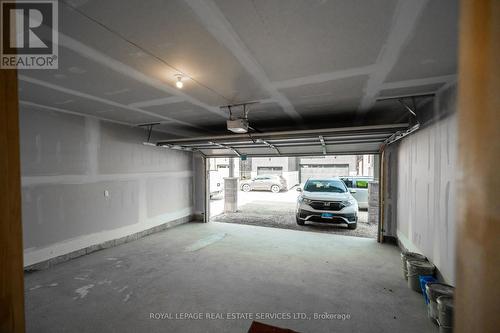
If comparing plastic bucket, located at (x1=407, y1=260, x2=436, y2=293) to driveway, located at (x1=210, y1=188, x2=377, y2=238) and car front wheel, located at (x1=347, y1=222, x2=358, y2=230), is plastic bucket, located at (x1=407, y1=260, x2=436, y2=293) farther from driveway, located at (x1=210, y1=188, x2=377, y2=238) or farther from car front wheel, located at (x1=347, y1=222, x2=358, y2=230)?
car front wheel, located at (x1=347, y1=222, x2=358, y2=230)

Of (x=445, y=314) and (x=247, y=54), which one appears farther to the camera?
(x=445, y=314)

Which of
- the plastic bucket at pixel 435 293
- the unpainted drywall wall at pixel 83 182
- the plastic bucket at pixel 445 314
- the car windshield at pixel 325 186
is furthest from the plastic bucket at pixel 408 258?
the unpainted drywall wall at pixel 83 182

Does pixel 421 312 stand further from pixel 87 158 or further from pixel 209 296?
pixel 87 158

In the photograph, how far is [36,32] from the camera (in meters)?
1.72

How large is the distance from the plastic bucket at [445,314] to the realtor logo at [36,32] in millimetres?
3880

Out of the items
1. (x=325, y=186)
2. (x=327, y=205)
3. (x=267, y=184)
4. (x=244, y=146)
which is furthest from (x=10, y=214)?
(x=267, y=184)

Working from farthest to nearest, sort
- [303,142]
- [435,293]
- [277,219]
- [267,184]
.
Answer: [267,184], [277,219], [303,142], [435,293]

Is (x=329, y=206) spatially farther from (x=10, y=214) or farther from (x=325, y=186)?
(x=10, y=214)

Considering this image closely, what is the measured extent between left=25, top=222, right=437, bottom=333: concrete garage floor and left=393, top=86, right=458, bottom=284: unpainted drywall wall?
64cm

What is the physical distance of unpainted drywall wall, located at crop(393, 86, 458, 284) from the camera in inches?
105

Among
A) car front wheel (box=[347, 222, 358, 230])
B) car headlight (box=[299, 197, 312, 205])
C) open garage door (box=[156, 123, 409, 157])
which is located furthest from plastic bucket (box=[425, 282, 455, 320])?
car headlight (box=[299, 197, 312, 205])

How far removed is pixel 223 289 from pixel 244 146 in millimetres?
3847

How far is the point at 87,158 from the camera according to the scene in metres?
4.43

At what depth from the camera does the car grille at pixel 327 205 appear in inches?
242
